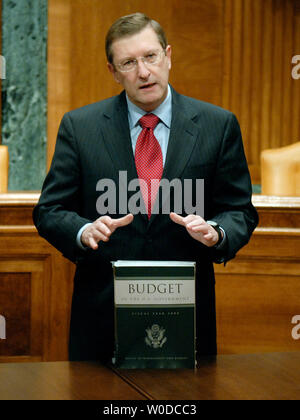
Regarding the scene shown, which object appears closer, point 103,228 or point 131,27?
point 103,228

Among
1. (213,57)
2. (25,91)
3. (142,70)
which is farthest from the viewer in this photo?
(213,57)

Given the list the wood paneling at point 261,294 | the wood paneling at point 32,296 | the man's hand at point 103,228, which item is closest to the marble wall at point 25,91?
the wood paneling at point 32,296

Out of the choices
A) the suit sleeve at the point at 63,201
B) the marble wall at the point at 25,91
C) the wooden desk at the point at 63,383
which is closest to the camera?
the wooden desk at the point at 63,383

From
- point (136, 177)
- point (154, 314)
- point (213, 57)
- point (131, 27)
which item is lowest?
point (154, 314)

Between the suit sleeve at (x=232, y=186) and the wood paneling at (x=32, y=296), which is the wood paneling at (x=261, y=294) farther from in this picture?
the suit sleeve at (x=232, y=186)

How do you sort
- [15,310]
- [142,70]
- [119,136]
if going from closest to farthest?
[142,70] < [119,136] < [15,310]

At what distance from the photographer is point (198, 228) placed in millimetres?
1425

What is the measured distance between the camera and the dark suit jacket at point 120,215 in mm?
1691

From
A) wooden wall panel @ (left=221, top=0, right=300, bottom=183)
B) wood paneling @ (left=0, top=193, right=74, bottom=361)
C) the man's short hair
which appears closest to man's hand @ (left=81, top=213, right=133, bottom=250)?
the man's short hair

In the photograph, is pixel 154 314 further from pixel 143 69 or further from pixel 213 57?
pixel 213 57

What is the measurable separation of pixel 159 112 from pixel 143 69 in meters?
0.15

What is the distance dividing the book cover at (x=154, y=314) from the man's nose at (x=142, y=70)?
A: 500mm

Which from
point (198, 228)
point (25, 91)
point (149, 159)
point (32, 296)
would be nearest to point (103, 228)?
point (198, 228)

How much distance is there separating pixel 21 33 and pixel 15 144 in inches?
33.0
